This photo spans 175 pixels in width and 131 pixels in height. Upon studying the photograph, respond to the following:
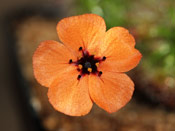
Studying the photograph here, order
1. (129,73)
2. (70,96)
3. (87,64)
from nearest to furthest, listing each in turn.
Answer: (70,96)
(87,64)
(129,73)

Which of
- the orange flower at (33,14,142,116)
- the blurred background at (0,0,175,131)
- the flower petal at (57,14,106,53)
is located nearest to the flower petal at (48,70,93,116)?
the orange flower at (33,14,142,116)

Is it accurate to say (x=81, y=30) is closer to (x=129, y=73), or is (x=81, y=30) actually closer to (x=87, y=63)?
(x=87, y=63)

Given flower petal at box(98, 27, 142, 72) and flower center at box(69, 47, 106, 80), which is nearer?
flower petal at box(98, 27, 142, 72)

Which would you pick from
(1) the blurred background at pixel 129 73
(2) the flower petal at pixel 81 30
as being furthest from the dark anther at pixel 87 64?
(1) the blurred background at pixel 129 73

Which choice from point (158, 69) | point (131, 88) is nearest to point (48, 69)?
point (131, 88)

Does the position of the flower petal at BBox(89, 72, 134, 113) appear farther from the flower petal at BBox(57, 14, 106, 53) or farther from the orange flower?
the flower petal at BBox(57, 14, 106, 53)

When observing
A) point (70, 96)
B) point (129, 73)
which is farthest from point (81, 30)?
point (129, 73)
